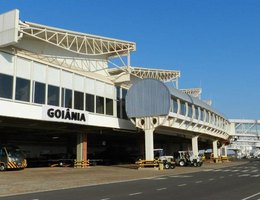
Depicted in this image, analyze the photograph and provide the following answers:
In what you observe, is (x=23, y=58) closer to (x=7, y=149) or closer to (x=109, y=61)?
(x=7, y=149)

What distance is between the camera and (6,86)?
3058cm

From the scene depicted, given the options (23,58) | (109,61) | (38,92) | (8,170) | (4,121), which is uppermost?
(109,61)

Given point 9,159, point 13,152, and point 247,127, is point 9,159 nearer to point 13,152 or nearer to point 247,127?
point 13,152

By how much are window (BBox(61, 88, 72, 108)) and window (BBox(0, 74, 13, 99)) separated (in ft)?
21.8

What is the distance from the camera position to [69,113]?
3694 cm

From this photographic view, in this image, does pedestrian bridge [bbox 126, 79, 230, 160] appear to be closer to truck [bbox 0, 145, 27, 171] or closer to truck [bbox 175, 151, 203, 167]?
truck [bbox 175, 151, 203, 167]

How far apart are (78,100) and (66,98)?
195 cm

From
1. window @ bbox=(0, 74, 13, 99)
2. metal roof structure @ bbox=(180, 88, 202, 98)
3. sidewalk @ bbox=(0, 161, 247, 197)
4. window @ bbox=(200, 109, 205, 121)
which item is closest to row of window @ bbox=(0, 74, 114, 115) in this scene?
window @ bbox=(0, 74, 13, 99)

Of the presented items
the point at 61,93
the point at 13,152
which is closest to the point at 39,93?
the point at 61,93

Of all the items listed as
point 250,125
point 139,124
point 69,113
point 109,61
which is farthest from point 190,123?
point 250,125

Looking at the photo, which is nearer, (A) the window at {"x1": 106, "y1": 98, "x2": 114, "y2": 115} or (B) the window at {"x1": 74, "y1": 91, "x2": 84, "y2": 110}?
(B) the window at {"x1": 74, "y1": 91, "x2": 84, "y2": 110}

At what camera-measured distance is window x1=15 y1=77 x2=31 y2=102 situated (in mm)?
31641

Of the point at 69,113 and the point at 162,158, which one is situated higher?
the point at 69,113

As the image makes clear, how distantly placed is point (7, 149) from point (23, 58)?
983 cm
